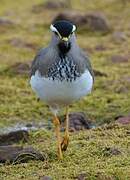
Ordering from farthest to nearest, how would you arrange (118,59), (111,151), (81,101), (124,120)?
(118,59)
(81,101)
(124,120)
(111,151)

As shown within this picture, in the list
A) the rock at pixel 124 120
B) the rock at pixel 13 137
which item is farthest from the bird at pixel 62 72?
the rock at pixel 124 120

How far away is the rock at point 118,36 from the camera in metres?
13.2

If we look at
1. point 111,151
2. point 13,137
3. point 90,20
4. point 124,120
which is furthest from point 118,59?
point 111,151

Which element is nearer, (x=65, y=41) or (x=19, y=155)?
(x=65, y=41)

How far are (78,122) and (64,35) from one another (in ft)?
7.43

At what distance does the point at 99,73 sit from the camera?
35.2ft

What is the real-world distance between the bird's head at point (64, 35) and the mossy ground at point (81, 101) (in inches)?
40.1

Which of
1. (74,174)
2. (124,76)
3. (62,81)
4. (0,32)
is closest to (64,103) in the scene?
(62,81)

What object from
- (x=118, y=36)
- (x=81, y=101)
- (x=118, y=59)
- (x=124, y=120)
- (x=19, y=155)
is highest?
(x=118, y=36)

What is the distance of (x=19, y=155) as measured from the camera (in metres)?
6.39

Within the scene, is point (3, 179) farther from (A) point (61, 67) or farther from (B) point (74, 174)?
(A) point (61, 67)

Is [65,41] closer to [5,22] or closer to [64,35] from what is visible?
[64,35]

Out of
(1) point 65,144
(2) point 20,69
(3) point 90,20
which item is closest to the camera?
(1) point 65,144

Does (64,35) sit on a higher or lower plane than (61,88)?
higher
